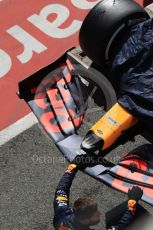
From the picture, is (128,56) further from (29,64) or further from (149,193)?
(29,64)

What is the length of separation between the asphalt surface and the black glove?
0.68 metres

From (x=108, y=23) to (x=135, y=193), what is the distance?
2304 mm

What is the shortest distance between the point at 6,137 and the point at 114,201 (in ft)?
6.42

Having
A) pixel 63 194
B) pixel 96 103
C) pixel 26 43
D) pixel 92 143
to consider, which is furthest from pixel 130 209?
pixel 26 43

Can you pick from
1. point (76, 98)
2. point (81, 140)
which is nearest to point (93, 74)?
point (76, 98)

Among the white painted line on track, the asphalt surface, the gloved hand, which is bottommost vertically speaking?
the asphalt surface

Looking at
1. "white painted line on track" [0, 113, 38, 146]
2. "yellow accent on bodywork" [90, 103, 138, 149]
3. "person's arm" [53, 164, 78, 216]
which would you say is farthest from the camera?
"white painted line on track" [0, 113, 38, 146]

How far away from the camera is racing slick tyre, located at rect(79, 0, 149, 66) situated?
611 centimetres

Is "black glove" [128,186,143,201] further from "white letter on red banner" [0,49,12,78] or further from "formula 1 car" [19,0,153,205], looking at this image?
"white letter on red banner" [0,49,12,78]

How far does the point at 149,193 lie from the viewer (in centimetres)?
525

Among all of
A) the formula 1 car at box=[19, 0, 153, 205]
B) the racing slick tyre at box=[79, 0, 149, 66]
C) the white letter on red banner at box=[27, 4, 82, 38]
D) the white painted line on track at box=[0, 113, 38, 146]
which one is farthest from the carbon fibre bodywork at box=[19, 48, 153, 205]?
the white letter on red banner at box=[27, 4, 82, 38]

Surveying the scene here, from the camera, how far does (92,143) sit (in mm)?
5652

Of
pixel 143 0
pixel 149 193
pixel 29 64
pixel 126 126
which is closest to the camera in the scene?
pixel 149 193

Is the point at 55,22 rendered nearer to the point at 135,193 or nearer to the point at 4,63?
the point at 4,63
